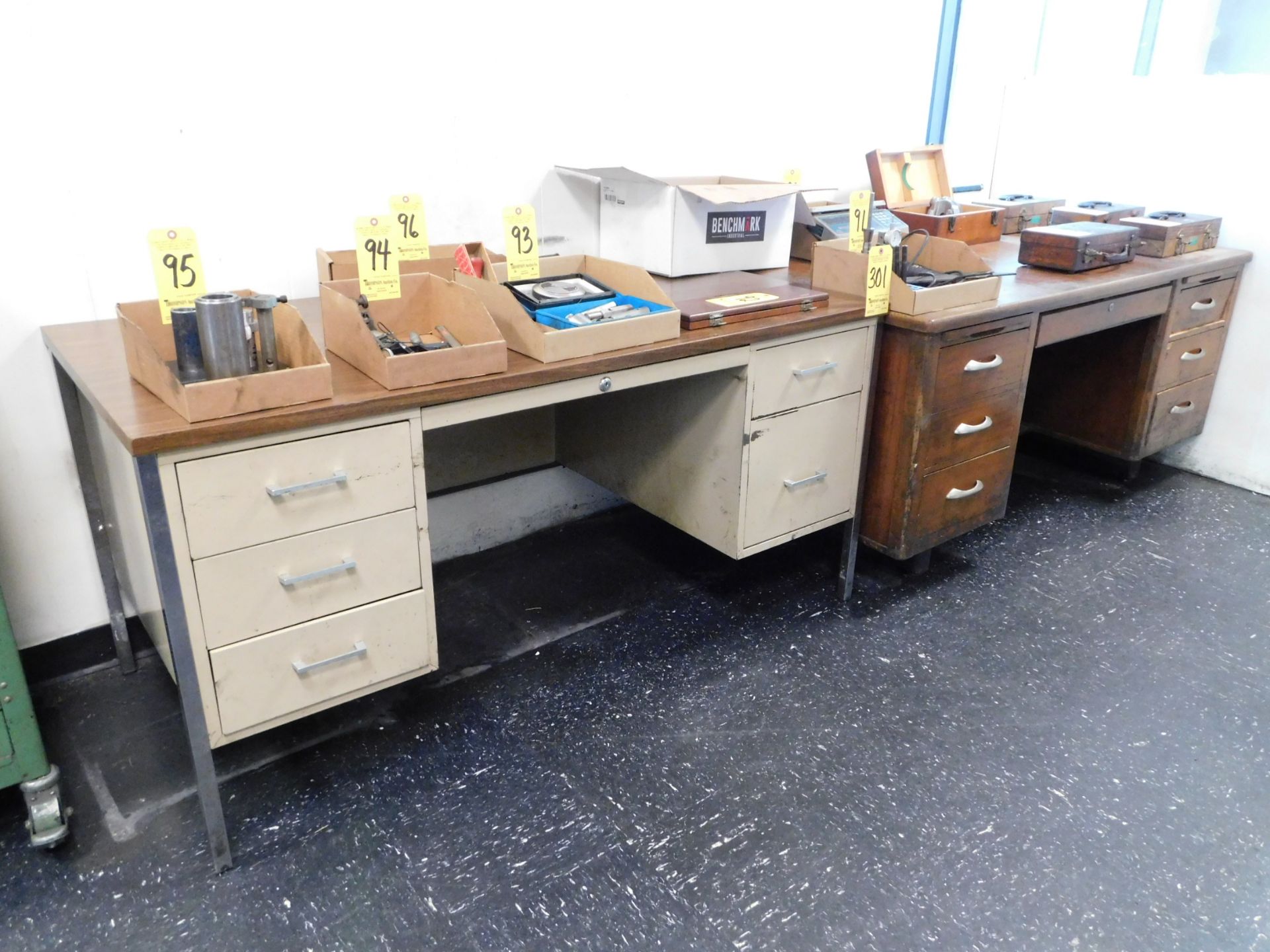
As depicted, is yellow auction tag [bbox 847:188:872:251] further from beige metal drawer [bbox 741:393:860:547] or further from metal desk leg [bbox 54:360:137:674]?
metal desk leg [bbox 54:360:137:674]

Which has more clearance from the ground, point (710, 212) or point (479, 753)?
point (710, 212)

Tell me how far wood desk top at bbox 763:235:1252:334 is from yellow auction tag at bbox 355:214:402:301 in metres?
1.06

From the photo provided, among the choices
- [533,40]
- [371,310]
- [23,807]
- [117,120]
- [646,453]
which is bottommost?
[23,807]

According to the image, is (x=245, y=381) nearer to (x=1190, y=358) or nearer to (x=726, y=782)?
(x=726, y=782)

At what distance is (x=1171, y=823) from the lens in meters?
1.73

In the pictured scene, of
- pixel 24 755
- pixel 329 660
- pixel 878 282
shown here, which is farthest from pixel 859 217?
pixel 24 755

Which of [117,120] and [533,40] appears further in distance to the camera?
[533,40]

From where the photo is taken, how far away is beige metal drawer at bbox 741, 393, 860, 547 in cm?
209

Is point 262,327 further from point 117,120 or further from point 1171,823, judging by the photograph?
point 1171,823

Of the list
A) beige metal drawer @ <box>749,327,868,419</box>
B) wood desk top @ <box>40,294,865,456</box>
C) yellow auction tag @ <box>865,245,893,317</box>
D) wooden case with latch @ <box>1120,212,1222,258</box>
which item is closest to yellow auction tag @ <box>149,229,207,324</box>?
wood desk top @ <box>40,294,865,456</box>

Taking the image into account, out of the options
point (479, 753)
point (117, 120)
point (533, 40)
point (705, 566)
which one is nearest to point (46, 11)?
point (117, 120)

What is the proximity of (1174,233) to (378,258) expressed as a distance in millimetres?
2483

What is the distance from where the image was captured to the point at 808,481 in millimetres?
2188

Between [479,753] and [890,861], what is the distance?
2.69ft
